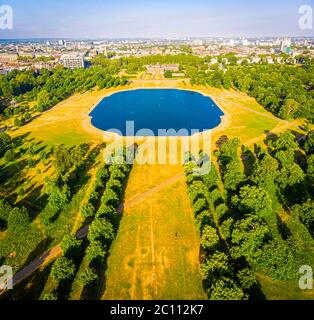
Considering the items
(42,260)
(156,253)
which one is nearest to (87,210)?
(42,260)

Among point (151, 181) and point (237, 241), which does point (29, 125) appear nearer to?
point (151, 181)

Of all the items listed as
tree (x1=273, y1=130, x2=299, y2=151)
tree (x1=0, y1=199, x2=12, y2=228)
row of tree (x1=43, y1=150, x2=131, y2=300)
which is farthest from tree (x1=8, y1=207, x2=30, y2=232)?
tree (x1=273, y1=130, x2=299, y2=151)

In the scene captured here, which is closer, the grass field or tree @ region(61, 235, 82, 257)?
the grass field

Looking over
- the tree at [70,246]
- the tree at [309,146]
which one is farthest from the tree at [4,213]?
the tree at [309,146]

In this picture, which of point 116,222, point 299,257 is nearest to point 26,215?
point 116,222

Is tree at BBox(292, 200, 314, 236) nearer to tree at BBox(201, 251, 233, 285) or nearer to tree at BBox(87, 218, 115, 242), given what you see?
tree at BBox(201, 251, 233, 285)

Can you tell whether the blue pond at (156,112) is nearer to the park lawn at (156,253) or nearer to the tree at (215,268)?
the park lawn at (156,253)
